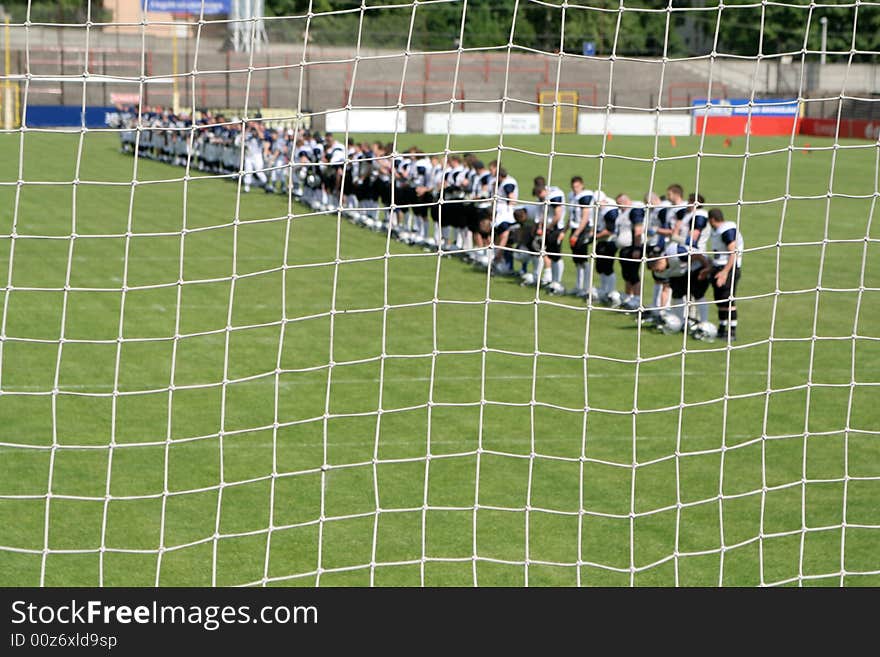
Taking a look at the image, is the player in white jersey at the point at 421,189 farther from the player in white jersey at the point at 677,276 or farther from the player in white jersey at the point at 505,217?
the player in white jersey at the point at 677,276

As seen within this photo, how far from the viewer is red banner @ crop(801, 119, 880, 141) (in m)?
41.0

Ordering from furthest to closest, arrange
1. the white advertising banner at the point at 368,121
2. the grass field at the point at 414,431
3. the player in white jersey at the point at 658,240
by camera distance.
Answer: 1. the white advertising banner at the point at 368,121
2. the player in white jersey at the point at 658,240
3. the grass field at the point at 414,431

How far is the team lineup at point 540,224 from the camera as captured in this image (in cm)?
931

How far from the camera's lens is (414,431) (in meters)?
9.41

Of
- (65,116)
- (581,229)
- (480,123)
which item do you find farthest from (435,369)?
(65,116)

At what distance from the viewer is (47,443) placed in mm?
9055

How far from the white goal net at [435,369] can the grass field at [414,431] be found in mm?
39

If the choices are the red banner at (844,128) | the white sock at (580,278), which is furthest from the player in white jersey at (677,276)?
the red banner at (844,128)

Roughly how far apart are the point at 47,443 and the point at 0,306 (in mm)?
5046

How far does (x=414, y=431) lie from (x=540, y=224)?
715cm

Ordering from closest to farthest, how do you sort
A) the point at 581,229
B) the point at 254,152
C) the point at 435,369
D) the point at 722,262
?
the point at 435,369 < the point at 722,262 < the point at 581,229 < the point at 254,152

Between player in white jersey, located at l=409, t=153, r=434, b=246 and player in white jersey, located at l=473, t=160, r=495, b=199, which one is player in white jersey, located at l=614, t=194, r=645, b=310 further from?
player in white jersey, located at l=409, t=153, r=434, b=246

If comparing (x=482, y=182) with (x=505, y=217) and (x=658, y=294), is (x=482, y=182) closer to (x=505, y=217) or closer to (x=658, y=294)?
(x=505, y=217)
